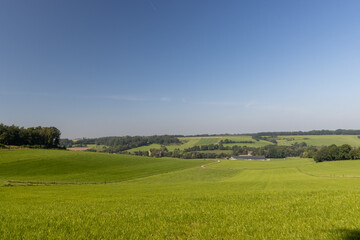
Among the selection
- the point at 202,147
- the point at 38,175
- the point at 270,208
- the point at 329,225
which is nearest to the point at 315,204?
the point at 270,208

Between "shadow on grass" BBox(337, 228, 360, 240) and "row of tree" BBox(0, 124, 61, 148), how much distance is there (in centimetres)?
12505

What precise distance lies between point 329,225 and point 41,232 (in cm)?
919

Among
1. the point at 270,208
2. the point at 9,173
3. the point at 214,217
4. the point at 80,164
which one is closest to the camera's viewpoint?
the point at 214,217

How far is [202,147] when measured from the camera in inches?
7510

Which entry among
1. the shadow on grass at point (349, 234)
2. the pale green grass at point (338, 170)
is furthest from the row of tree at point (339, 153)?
the shadow on grass at point (349, 234)

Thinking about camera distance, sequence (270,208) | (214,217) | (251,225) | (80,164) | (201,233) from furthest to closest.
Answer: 1. (80,164)
2. (270,208)
3. (214,217)
4. (251,225)
5. (201,233)

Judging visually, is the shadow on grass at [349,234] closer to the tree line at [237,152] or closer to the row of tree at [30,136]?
the row of tree at [30,136]

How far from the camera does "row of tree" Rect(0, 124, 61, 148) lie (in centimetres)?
9831

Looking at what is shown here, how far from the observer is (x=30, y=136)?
10719cm

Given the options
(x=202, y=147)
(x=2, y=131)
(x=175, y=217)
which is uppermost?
(x=2, y=131)

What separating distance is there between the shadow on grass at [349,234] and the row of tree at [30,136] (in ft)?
410

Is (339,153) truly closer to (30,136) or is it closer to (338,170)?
(338,170)

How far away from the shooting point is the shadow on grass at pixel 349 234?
527 centimetres

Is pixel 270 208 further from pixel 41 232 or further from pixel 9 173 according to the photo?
pixel 9 173
